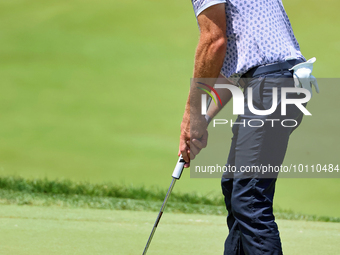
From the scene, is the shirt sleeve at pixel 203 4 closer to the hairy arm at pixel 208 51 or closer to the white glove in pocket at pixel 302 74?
the hairy arm at pixel 208 51

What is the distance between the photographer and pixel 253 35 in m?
1.45

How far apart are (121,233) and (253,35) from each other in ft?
4.86

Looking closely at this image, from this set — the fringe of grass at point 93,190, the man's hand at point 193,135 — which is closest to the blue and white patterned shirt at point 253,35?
the man's hand at point 193,135

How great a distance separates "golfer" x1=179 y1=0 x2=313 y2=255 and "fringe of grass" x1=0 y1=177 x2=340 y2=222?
1.96 metres

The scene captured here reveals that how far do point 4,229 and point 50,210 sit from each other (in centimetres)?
59

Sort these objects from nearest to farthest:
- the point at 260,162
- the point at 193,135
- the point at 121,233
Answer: the point at 260,162 → the point at 193,135 → the point at 121,233

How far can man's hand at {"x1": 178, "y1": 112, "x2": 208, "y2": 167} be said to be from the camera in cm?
153

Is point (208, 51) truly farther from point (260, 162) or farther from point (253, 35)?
point (260, 162)

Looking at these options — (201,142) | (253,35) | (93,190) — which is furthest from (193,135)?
(93,190)

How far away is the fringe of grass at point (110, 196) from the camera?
3.38 meters

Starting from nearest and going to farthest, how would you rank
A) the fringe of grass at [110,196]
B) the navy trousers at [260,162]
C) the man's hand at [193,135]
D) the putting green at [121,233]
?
1. the navy trousers at [260,162]
2. the man's hand at [193,135]
3. the putting green at [121,233]
4. the fringe of grass at [110,196]

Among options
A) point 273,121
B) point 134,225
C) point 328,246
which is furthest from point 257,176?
point 134,225

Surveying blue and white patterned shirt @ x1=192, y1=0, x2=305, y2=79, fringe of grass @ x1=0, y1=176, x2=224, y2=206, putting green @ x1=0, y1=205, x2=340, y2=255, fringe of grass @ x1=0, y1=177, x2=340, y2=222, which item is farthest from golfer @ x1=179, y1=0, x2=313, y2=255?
fringe of grass @ x1=0, y1=176, x2=224, y2=206

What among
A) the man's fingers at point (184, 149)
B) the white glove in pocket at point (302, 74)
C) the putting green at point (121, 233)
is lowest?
the putting green at point (121, 233)
